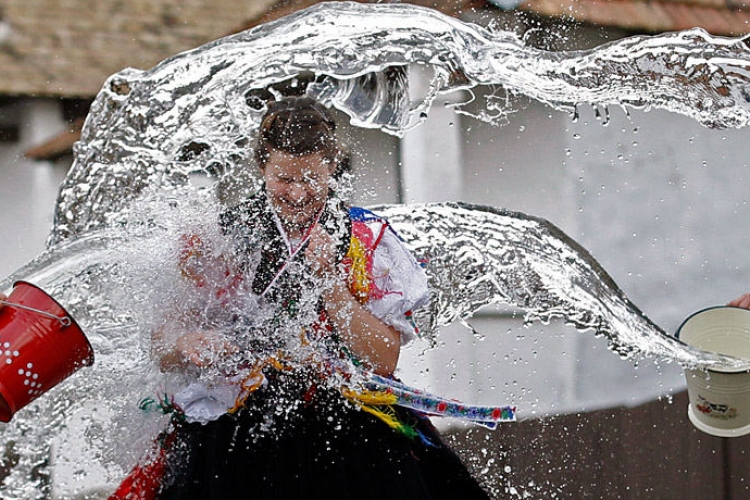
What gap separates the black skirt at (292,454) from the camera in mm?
1869

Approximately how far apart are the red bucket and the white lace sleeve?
1.78ft

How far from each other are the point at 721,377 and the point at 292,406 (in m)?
1.19

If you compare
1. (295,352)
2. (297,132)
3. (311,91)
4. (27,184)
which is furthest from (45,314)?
(27,184)

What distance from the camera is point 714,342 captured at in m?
2.66

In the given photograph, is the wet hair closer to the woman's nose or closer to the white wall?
the woman's nose

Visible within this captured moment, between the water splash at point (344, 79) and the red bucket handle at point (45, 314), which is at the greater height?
the water splash at point (344, 79)

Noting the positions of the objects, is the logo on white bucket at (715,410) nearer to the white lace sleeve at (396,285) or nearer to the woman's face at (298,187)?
the white lace sleeve at (396,285)

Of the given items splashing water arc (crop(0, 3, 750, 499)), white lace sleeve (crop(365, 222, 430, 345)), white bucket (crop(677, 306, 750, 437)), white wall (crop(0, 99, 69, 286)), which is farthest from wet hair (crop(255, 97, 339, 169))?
white wall (crop(0, 99, 69, 286))

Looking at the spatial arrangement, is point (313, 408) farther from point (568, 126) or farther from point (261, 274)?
point (568, 126)

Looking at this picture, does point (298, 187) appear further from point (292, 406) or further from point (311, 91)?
point (311, 91)

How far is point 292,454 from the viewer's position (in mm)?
1885

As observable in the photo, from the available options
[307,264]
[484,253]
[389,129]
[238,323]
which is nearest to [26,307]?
[238,323]

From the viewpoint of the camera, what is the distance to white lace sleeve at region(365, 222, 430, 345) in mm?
1942

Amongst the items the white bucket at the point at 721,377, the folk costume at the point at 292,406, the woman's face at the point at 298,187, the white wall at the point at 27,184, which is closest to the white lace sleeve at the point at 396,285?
the folk costume at the point at 292,406
